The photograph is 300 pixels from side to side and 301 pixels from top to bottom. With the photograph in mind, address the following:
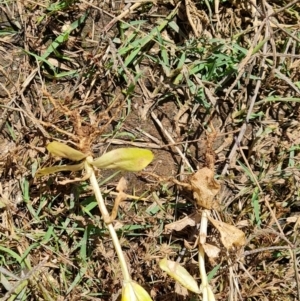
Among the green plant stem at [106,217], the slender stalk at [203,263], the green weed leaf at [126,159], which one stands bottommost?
the slender stalk at [203,263]

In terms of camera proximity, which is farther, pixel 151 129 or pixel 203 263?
pixel 151 129

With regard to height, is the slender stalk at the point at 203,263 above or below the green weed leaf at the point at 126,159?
below

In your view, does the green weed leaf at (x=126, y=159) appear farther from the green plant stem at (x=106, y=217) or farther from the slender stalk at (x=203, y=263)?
the slender stalk at (x=203, y=263)

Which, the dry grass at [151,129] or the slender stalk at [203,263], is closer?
the slender stalk at [203,263]

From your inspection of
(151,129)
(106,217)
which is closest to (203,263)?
(106,217)

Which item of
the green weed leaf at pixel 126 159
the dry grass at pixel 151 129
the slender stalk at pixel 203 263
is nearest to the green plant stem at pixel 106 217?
the green weed leaf at pixel 126 159

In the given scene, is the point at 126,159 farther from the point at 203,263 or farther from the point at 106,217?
the point at 203,263

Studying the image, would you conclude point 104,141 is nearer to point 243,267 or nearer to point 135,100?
point 135,100

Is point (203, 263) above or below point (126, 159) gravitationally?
below

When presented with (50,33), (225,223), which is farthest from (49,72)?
(225,223)
